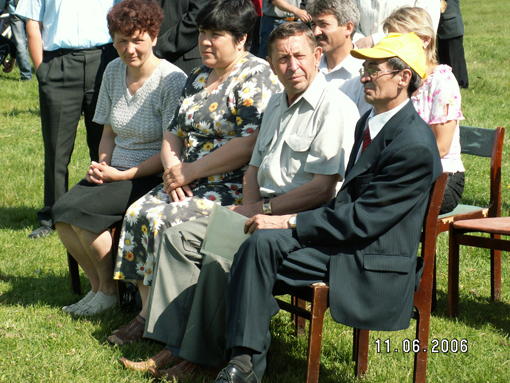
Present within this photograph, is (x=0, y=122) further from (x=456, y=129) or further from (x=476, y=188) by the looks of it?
(x=456, y=129)

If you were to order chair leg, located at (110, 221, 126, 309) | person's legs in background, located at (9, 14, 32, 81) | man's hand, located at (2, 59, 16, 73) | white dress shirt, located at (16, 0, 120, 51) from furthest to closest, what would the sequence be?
1. man's hand, located at (2, 59, 16, 73)
2. person's legs in background, located at (9, 14, 32, 81)
3. white dress shirt, located at (16, 0, 120, 51)
4. chair leg, located at (110, 221, 126, 309)

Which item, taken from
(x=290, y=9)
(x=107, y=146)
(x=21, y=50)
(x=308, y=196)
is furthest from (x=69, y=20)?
(x=21, y=50)

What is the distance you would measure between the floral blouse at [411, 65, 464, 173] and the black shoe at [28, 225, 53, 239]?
3385 millimetres

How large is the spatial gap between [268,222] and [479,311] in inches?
71.3

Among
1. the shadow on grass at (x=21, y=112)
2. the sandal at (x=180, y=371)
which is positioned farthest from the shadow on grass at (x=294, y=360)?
the shadow on grass at (x=21, y=112)

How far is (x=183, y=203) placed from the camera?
11.7 ft

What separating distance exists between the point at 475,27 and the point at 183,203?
17.3 m

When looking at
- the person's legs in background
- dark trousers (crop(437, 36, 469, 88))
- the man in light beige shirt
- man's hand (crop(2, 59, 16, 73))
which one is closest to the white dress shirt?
the man in light beige shirt

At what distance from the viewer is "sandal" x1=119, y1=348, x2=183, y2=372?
3168 mm

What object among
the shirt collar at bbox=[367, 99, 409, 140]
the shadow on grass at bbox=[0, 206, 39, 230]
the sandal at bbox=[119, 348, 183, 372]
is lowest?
the shadow on grass at bbox=[0, 206, 39, 230]

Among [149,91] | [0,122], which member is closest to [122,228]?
[149,91]

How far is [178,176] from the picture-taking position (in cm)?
369

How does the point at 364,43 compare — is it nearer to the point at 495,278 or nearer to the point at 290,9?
the point at 495,278

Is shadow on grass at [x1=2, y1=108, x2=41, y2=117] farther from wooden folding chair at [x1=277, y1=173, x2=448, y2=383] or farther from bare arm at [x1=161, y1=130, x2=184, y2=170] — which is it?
wooden folding chair at [x1=277, y1=173, x2=448, y2=383]
